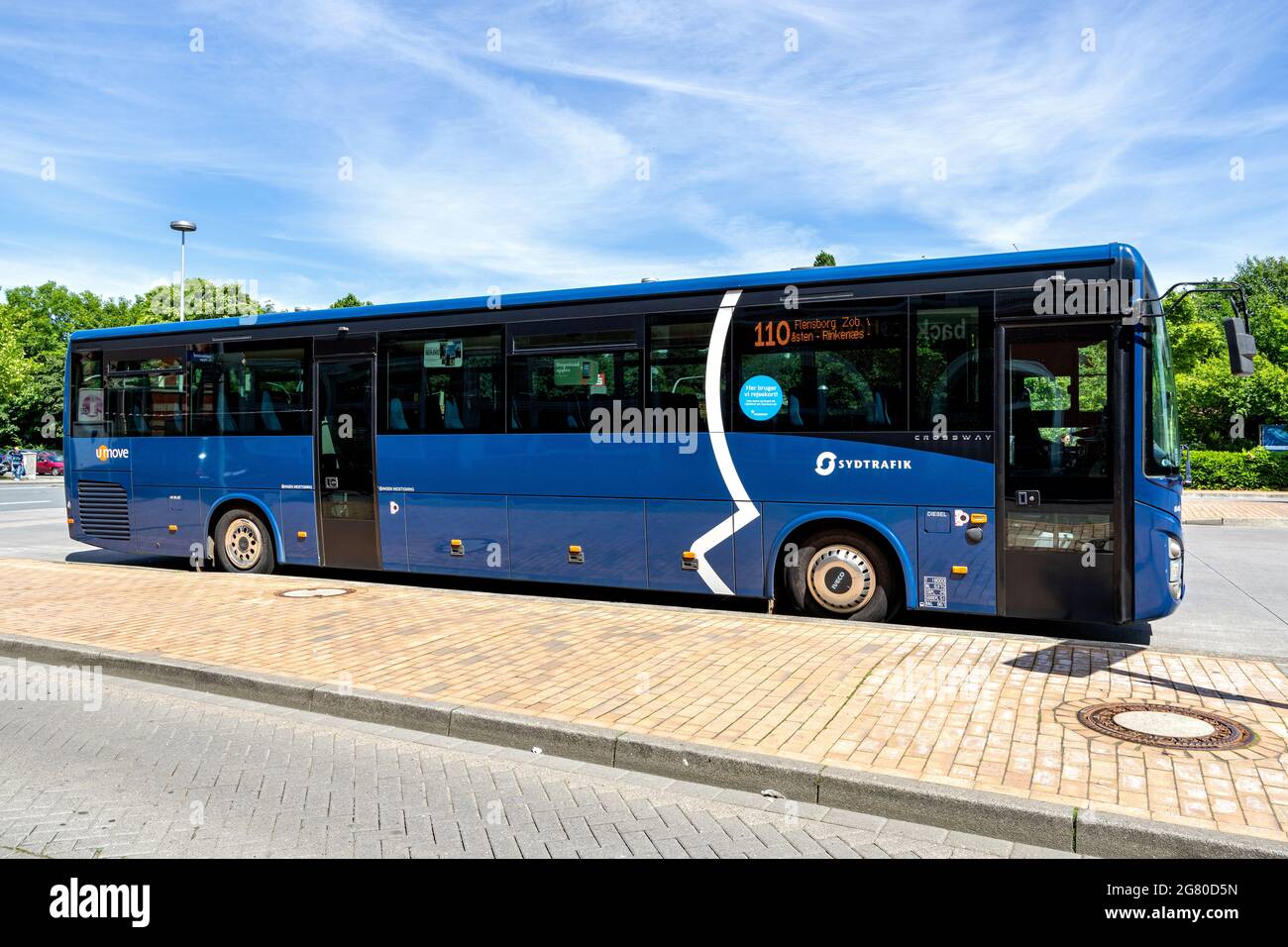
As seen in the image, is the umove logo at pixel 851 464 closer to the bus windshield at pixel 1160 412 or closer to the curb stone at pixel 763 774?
the bus windshield at pixel 1160 412

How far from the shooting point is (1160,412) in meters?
8.42

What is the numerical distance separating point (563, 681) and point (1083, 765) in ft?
10.6

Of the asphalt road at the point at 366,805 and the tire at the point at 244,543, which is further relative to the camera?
the tire at the point at 244,543

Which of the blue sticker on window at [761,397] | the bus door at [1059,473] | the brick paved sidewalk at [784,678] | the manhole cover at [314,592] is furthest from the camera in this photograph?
the manhole cover at [314,592]

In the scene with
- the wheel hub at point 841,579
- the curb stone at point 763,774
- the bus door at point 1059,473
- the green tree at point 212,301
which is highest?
the green tree at point 212,301

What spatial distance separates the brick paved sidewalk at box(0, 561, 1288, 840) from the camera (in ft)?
15.6

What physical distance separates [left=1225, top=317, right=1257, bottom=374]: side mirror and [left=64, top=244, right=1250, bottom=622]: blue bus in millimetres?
49

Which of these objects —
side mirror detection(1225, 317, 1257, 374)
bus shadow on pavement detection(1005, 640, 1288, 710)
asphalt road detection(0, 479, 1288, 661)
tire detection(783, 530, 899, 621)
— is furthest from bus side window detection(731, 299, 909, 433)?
side mirror detection(1225, 317, 1257, 374)

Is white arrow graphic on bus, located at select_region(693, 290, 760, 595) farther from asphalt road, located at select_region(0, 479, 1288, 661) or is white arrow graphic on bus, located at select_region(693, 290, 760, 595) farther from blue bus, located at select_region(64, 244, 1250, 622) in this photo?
asphalt road, located at select_region(0, 479, 1288, 661)

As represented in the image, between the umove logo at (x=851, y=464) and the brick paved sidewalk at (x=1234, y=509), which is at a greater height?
the umove logo at (x=851, y=464)

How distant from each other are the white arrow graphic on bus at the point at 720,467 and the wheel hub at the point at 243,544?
6.22 meters

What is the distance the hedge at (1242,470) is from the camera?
3073 centimetres
